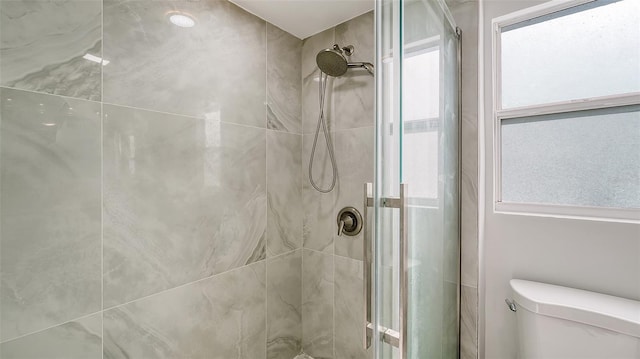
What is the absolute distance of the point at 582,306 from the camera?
0.96 metres

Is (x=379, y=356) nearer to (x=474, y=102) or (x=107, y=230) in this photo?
(x=107, y=230)

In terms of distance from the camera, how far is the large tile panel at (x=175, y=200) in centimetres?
102

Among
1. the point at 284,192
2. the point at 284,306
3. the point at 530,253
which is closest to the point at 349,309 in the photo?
the point at 284,306

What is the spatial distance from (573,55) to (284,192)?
61.1 inches

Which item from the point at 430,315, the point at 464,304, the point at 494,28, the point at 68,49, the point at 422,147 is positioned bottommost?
the point at 464,304

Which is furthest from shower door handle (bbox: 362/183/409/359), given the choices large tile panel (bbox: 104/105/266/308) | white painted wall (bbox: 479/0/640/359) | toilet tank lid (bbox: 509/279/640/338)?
large tile panel (bbox: 104/105/266/308)

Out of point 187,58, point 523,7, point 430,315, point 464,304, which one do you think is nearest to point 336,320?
point 464,304

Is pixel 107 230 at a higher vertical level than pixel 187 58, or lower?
lower

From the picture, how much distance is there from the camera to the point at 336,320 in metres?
1.65

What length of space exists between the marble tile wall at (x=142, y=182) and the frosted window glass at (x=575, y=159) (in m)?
1.24

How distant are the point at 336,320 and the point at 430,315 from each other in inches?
33.5

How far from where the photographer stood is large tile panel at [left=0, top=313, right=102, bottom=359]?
829 mm

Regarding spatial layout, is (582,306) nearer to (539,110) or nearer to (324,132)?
(539,110)

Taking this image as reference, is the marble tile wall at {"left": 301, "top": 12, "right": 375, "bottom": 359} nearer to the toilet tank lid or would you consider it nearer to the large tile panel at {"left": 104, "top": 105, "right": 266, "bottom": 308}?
the large tile panel at {"left": 104, "top": 105, "right": 266, "bottom": 308}
